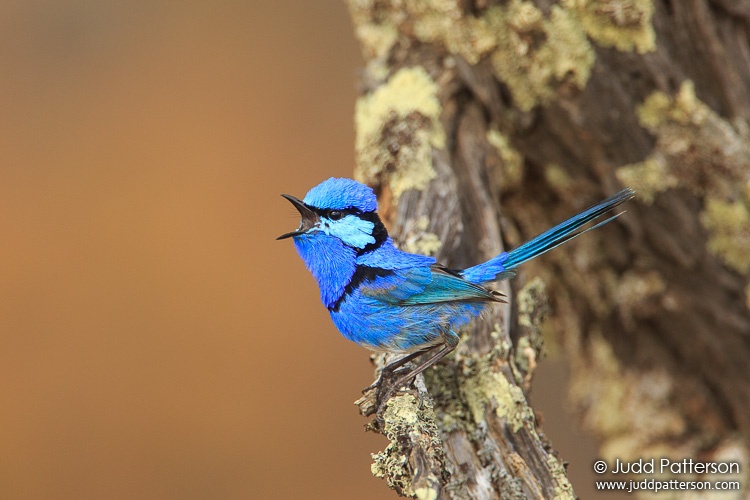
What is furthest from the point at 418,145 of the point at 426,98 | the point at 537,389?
the point at 537,389

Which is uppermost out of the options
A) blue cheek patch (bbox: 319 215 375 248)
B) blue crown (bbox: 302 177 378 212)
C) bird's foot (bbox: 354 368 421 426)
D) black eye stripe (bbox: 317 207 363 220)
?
blue crown (bbox: 302 177 378 212)

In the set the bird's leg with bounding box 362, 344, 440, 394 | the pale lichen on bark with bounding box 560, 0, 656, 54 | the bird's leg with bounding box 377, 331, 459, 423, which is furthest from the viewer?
the pale lichen on bark with bounding box 560, 0, 656, 54

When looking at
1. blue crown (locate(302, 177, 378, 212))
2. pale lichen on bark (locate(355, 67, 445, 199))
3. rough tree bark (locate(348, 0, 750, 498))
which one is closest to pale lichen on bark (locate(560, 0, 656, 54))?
rough tree bark (locate(348, 0, 750, 498))

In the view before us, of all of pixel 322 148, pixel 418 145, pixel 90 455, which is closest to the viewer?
pixel 418 145

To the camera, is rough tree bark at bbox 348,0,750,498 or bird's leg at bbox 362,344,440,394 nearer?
bird's leg at bbox 362,344,440,394

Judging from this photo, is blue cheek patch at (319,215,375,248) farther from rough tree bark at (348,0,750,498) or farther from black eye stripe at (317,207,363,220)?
rough tree bark at (348,0,750,498)

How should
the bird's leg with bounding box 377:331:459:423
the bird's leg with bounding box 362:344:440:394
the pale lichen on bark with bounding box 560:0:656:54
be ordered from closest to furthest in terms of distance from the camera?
1. the bird's leg with bounding box 377:331:459:423
2. the bird's leg with bounding box 362:344:440:394
3. the pale lichen on bark with bounding box 560:0:656:54

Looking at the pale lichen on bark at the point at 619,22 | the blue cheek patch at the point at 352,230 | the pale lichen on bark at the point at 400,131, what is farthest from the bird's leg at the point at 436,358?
the pale lichen on bark at the point at 619,22

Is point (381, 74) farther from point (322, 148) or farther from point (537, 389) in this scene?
point (537, 389)

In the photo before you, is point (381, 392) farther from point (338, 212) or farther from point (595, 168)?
point (595, 168)
